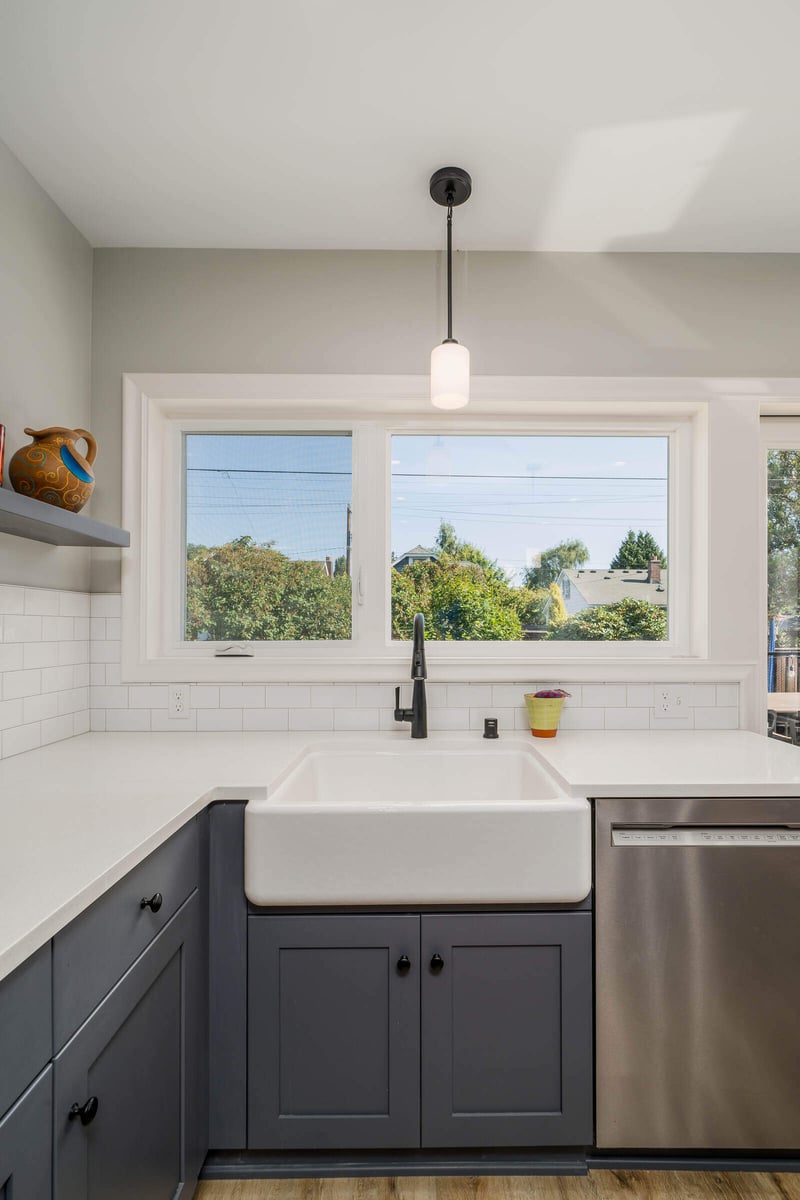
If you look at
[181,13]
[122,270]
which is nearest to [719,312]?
[181,13]

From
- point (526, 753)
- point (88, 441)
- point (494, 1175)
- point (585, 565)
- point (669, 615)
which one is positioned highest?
point (88, 441)

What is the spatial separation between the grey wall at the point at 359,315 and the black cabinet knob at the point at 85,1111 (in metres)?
1.50

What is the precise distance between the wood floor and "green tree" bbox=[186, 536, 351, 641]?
4.59 feet

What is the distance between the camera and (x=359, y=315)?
2.11 meters

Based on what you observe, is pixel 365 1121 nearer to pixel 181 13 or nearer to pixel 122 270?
pixel 181 13

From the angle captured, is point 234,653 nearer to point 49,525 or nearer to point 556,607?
point 49,525

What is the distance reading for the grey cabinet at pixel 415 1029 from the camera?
55.6 inches

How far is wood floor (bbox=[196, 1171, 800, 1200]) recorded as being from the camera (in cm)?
142

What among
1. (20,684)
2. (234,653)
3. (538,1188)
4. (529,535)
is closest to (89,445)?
(20,684)

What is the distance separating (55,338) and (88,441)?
1.48ft

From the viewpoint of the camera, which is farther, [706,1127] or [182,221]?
[182,221]

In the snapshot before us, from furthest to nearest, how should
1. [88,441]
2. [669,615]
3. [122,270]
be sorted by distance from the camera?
[669,615]
[122,270]
[88,441]

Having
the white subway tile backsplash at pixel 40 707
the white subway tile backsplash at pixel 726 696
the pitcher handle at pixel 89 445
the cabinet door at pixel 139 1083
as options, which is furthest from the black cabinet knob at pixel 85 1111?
the white subway tile backsplash at pixel 726 696

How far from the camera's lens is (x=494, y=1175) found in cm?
147
